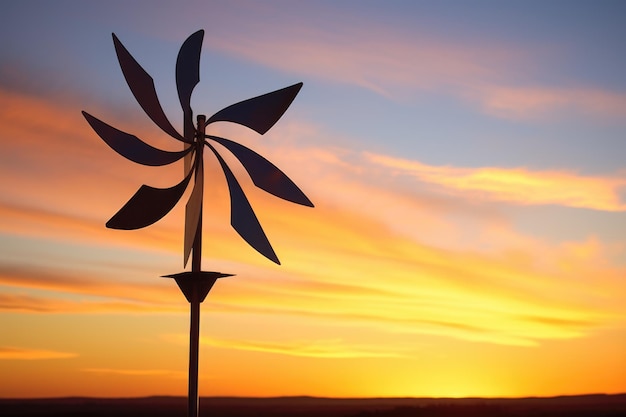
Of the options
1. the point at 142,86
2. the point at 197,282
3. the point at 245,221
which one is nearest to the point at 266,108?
the point at 245,221

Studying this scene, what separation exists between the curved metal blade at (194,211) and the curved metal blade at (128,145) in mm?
→ 911

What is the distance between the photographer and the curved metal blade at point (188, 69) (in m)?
21.3

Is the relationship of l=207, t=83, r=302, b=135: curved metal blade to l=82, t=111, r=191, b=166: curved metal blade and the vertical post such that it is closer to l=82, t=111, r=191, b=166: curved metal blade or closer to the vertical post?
l=82, t=111, r=191, b=166: curved metal blade

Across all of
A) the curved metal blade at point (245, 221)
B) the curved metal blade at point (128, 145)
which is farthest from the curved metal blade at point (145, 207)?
the curved metal blade at point (245, 221)

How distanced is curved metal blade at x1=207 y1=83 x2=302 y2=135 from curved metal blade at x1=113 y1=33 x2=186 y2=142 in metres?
1.96

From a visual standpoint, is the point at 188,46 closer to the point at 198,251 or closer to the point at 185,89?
the point at 185,89

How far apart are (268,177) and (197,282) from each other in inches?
121

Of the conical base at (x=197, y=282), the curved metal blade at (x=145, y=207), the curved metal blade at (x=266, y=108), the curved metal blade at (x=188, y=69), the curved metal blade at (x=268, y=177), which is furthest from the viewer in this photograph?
the curved metal blade at (x=188, y=69)

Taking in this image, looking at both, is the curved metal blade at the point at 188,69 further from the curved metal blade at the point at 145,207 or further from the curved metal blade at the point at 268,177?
the curved metal blade at the point at 145,207

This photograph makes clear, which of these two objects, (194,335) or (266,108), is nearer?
(194,335)

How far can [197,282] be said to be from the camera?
20.0 meters

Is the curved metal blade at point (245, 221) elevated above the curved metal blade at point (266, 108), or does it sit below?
below

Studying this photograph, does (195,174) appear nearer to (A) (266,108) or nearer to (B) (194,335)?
(A) (266,108)

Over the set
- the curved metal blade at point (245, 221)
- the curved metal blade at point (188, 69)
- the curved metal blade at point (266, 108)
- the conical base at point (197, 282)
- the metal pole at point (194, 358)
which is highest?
the curved metal blade at point (188, 69)
